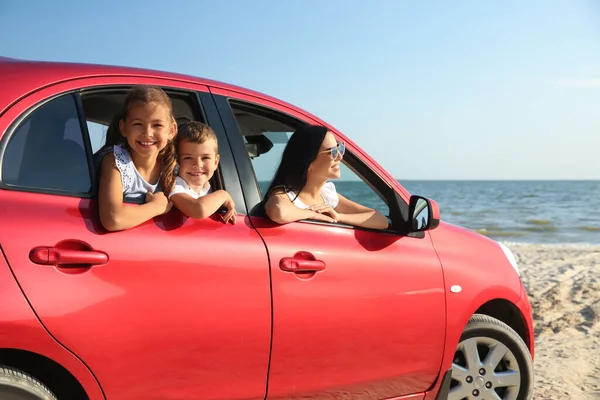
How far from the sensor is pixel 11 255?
1.92 metres

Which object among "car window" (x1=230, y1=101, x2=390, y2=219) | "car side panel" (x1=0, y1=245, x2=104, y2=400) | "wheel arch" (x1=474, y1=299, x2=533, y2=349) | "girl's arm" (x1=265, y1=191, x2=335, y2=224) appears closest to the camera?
"car side panel" (x1=0, y1=245, x2=104, y2=400)

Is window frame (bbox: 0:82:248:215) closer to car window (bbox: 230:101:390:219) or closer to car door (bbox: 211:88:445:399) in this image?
car door (bbox: 211:88:445:399)

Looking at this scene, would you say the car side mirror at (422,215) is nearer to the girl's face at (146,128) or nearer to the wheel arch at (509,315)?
the wheel arch at (509,315)

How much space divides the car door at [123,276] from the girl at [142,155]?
6 centimetres

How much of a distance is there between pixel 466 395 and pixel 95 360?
6.95ft

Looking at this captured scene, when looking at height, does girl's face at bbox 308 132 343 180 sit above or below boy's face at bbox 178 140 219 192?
below

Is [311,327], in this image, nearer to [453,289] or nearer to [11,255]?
[453,289]

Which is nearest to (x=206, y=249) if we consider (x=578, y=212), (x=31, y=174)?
(x=31, y=174)

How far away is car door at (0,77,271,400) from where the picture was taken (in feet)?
6.59

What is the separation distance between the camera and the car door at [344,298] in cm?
260

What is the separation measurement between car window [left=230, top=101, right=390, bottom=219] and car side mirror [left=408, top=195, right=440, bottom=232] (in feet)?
0.51

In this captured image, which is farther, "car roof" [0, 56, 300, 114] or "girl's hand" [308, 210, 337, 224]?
"girl's hand" [308, 210, 337, 224]

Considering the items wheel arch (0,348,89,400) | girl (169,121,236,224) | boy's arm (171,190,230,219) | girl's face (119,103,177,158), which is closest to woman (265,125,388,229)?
girl (169,121,236,224)

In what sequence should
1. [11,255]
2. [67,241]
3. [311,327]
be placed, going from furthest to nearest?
1. [311,327]
2. [67,241]
3. [11,255]
